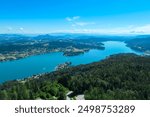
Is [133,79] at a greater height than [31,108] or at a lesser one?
lesser

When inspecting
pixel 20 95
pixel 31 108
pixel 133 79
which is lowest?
pixel 133 79

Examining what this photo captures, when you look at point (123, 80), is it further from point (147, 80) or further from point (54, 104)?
point (54, 104)

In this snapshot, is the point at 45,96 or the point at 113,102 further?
the point at 45,96

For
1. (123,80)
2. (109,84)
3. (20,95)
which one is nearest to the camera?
(20,95)

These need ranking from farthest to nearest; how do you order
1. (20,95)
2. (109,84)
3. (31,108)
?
1. (109,84)
2. (20,95)
3. (31,108)

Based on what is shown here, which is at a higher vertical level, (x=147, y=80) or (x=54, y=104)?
(x=54, y=104)

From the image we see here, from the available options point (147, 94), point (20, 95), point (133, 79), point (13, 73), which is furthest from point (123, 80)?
point (13, 73)

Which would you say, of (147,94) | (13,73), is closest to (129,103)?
(147,94)

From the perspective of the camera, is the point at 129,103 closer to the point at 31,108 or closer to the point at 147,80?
the point at 31,108

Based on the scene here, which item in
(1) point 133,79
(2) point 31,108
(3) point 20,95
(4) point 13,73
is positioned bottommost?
(4) point 13,73
